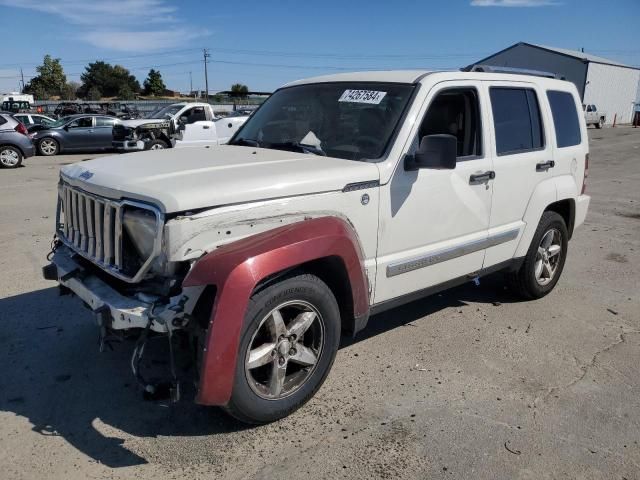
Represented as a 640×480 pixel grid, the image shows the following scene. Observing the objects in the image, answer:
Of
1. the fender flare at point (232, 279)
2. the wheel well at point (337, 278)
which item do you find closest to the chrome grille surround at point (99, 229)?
the fender flare at point (232, 279)

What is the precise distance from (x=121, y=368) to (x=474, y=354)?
2591 mm

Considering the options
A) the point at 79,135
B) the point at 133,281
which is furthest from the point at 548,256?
the point at 79,135

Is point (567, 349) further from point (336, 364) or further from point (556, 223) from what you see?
point (336, 364)

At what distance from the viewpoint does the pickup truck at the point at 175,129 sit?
15.2 metres

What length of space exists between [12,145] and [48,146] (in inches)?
154

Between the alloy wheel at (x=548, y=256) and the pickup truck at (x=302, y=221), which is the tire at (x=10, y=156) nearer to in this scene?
the pickup truck at (x=302, y=221)

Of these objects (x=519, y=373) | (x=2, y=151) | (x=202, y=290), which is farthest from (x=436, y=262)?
(x=2, y=151)

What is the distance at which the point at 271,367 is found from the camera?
3105mm

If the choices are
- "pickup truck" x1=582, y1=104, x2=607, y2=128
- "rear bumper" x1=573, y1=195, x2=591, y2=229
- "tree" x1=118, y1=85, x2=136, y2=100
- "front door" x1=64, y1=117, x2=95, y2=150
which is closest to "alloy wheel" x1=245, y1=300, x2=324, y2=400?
"rear bumper" x1=573, y1=195, x2=591, y2=229

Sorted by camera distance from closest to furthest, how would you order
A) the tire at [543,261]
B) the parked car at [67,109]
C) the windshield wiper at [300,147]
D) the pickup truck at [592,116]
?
the windshield wiper at [300,147] → the tire at [543,261] → the parked car at [67,109] → the pickup truck at [592,116]

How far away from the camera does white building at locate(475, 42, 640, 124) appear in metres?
49.8

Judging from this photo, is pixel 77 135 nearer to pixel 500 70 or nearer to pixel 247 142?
pixel 247 142

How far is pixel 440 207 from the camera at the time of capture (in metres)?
3.84

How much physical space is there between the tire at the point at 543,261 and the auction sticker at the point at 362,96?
2115 mm
